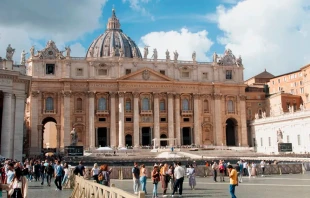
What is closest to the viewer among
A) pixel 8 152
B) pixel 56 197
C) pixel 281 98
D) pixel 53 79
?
pixel 56 197

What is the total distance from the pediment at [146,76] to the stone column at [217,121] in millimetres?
9519

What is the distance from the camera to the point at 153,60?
7075cm

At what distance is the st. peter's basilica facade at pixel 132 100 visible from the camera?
6656 centimetres

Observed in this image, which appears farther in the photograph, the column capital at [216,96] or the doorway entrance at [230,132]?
the doorway entrance at [230,132]

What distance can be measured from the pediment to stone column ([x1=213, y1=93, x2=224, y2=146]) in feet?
31.2

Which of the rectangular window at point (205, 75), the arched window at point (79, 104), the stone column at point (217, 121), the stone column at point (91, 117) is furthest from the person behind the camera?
the rectangular window at point (205, 75)

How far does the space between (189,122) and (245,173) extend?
4199 cm

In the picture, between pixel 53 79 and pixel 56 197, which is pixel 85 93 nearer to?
pixel 53 79

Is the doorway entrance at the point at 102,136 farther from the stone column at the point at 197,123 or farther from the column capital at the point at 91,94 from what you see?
the stone column at the point at 197,123

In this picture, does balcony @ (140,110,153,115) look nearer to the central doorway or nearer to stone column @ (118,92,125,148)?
the central doorway

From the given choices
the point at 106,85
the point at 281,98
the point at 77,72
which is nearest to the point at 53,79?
the point at 77,72

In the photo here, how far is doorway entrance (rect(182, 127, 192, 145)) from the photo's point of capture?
72500 mm

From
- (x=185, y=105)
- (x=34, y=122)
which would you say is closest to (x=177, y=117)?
(x=185, y=105)

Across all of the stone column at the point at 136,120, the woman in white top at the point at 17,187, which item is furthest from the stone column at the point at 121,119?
the woman in white top at the point at 17,187
